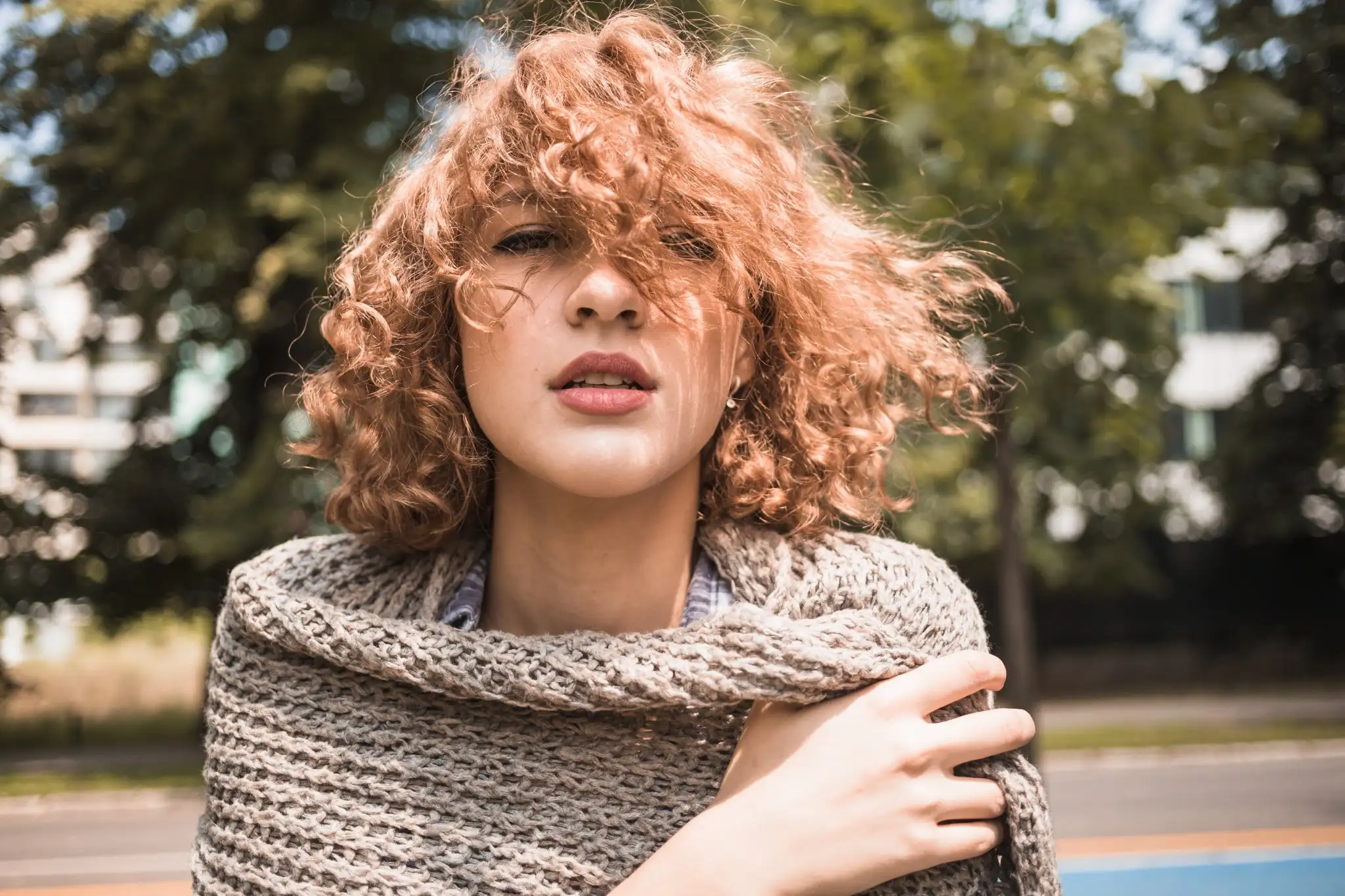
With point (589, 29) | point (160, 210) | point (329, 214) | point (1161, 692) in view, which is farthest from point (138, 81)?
point (1161, 692)

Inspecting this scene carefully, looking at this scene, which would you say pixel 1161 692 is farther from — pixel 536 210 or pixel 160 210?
pixel 536 210

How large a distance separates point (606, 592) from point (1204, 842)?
25.1 feet

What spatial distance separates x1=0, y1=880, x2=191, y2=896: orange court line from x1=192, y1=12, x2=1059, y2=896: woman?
6837 mm

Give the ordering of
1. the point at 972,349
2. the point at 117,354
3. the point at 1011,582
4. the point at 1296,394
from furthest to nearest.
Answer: the point at 1296,394
the point at 117,354
the point at 1011,582
the point at 972,349

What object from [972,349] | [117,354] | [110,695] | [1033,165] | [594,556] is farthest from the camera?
[110,695]

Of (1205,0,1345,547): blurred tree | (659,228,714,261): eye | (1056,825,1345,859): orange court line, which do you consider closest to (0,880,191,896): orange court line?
(1056,825,1345,859): orange court line

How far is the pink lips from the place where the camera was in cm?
146

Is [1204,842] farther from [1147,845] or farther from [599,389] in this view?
[599,389]

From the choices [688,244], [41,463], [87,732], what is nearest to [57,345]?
[41,463]

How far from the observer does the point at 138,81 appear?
11.4 m

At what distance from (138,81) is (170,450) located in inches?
202

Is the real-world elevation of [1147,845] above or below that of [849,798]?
below

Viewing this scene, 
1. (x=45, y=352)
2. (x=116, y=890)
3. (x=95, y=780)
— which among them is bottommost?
(x=116, y=890)

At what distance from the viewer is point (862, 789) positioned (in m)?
1.44
